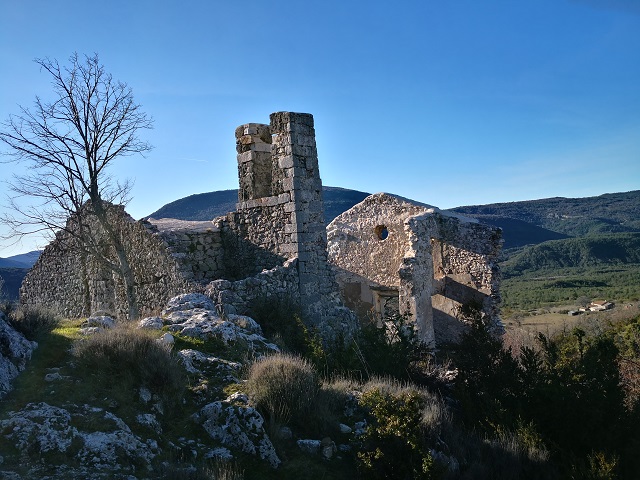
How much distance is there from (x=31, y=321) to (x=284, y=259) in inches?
182

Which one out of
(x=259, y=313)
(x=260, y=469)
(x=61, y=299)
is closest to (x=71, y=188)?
(x=61, y=299)

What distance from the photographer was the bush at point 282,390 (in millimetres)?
5258

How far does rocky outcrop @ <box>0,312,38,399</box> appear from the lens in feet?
16.1

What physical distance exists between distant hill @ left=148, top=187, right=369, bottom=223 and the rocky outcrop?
1431 inches

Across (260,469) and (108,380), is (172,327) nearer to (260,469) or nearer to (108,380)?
(108,380)

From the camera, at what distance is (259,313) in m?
8.71

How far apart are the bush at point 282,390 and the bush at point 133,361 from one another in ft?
2.50

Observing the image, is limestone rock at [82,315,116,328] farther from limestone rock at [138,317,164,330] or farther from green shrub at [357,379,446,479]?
green shrub at [357,379,446,479]

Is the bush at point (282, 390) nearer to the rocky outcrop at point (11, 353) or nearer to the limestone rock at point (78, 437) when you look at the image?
the limestone rock at point (78, 437)

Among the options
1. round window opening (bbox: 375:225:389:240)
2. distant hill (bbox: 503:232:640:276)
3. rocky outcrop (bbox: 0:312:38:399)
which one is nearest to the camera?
rocky outcrop (bbox: 0:312:38:399)

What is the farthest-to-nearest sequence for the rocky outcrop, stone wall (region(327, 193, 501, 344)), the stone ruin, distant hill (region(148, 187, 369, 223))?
distant hill (region(148, 187, 369, 223))
stone wall (region(327, 193, 501, 344))
the stone ruin
the rocky outcrop

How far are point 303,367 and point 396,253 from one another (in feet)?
31.4

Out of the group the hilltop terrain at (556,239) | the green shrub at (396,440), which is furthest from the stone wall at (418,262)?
the hilltop terrain at (556,239)

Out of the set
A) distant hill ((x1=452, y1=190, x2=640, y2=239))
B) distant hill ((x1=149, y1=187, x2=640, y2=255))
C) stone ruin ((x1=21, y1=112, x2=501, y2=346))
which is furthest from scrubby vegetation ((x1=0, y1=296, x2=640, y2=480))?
distant hill ((x1=452, y1=190, x2=640, y2=239))
